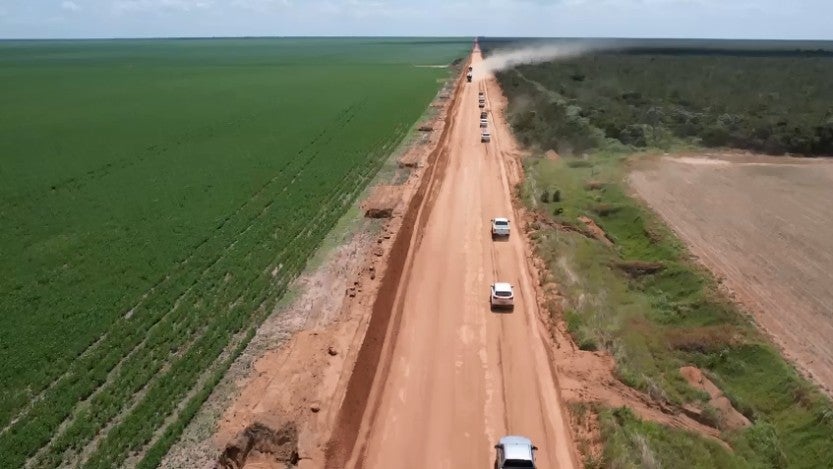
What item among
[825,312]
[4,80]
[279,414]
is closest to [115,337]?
[279,414]

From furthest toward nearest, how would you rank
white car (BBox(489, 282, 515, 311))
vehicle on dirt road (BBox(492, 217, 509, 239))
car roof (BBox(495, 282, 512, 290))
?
1. vehicle on dirt road (BBox(492, 217, 509, 239))
2. car roof (BBox(495, 282, 512, 290))
3. white car (BBox(489, 282, 515, 311))

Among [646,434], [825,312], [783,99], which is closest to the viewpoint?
[646,434]

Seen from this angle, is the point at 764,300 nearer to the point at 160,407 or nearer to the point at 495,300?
the point at 495,300

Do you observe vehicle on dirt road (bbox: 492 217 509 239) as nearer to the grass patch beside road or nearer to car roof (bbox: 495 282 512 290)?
the grass patch beside road

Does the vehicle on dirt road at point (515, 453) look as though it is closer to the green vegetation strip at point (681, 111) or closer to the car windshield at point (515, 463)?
the car windshield at point (515, 463)

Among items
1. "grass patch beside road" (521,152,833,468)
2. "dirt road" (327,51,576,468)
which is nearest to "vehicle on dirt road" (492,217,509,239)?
"dirt road" (327,51,576,468)

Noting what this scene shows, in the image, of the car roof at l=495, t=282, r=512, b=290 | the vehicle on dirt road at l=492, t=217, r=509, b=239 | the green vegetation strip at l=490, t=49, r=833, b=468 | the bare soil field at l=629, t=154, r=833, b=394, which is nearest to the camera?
the green vegetation strip at l=490, t=49, r=833, b=468

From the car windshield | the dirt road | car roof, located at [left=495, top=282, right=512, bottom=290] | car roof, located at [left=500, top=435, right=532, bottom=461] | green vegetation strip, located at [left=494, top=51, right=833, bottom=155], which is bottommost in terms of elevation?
the dirt road

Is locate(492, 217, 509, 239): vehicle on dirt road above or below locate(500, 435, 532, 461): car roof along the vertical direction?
above
